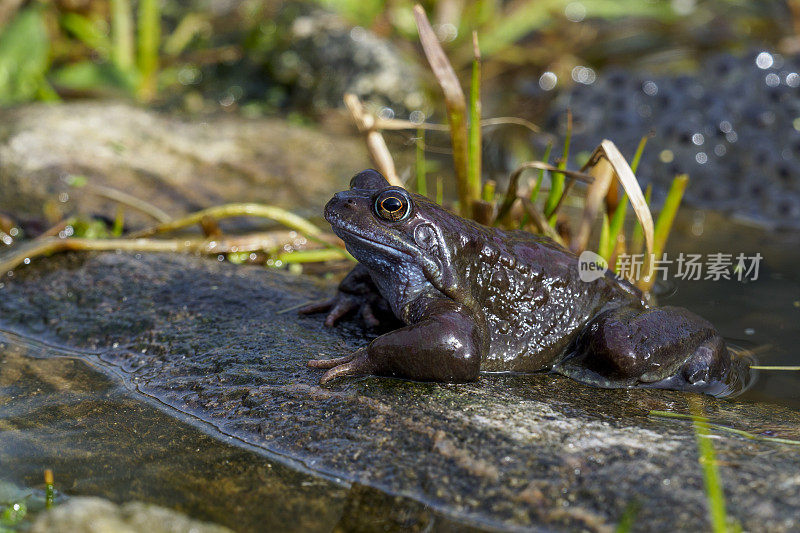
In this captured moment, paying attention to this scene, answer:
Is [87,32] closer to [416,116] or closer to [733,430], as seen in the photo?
[416,116]

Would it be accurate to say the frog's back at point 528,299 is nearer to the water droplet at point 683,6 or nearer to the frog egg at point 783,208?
the frog egg at point 783,208

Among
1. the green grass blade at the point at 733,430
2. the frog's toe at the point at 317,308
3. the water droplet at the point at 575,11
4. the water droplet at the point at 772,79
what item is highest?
the water droplet at the point at 575,11

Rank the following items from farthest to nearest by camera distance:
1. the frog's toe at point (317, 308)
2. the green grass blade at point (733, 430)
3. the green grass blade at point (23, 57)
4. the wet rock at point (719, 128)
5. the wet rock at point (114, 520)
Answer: the green grass blade at point (23, 57)
the wet rock at point (719, 128)
the frog's toe at point (317, 308)
the green grass blade at point (733, 430)
the wet rock at point (114, 520)

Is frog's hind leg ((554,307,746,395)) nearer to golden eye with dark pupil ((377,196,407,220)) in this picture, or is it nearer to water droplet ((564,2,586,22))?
golden eye with dark pupil ((377,196,407,220))

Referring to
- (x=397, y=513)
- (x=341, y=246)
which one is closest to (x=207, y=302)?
(x=341, y=246)

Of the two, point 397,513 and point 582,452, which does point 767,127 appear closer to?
point 582,452

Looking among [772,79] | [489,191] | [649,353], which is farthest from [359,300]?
[772,79]

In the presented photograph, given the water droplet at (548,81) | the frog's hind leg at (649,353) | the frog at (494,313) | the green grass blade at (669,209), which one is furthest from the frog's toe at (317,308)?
the water droplet at (548,81)
